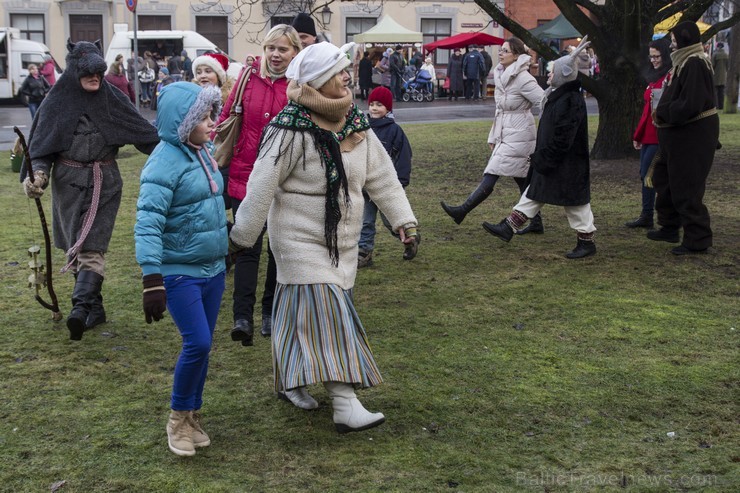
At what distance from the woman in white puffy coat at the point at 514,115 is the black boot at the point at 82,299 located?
13.5ft

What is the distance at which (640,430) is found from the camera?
15.5 feet

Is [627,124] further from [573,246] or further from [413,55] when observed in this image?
[413,55]

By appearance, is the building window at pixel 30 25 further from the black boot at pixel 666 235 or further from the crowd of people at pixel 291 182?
the black boot at pixel 666 235

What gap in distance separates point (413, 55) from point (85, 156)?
32387 millimetres

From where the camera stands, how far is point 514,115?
9.03 metres

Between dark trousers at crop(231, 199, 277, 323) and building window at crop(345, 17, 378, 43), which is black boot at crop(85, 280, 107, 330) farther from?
building window at crop(345, 17, 378, 43)

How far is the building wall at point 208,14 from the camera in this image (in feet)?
130

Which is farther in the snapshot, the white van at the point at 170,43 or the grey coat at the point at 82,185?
the white van at the point at 170,43

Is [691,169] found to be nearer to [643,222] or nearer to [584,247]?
[584,247]

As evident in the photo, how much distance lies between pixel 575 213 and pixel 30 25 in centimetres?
3608

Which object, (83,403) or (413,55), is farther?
(413,55)

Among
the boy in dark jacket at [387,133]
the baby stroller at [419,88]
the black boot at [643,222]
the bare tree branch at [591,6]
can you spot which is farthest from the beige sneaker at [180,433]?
the baby stroller at [419,88]

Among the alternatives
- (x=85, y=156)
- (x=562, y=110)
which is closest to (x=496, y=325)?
(x=562, y=110)

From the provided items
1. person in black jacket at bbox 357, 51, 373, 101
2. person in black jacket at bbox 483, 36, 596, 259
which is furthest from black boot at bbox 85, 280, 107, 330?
person in black jacket at bbox 357, 51, 373, 101
